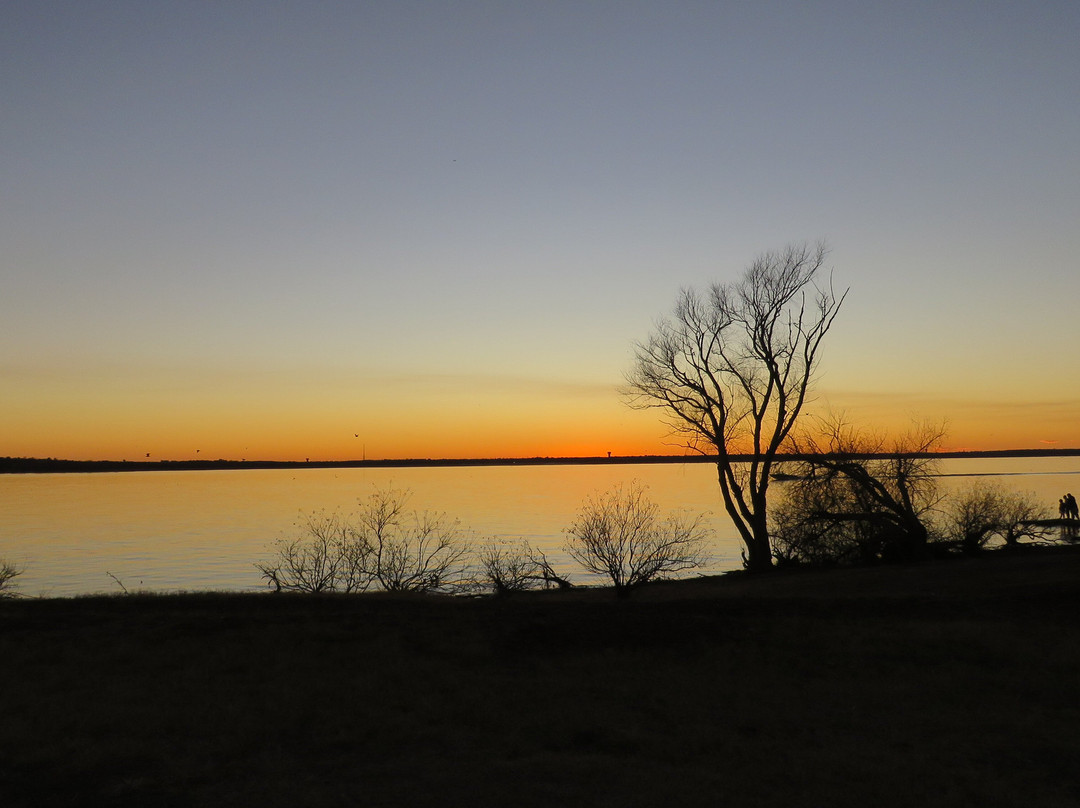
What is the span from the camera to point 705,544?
44281mm

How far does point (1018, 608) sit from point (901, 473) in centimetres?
1528

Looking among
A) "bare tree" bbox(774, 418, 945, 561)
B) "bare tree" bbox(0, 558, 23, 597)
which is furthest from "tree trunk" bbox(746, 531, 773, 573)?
"bare tree" bbox(0, 558, 23, 597)

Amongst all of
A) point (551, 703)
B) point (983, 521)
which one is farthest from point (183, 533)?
point (551, 703)

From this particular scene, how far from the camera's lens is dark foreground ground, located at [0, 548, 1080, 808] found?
7336 mm

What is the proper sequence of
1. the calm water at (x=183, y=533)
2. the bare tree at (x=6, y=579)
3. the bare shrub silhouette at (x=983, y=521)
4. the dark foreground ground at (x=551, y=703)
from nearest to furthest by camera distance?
the dark foreground ground at (x=551, y=703) → the bare tree at (x=6, y=579) → the bare shrub silhouette at (x=983, y=521) → the calm water at (x=183, y=533)

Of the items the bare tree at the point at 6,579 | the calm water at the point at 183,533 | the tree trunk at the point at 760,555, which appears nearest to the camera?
the bare tree at the point at 6,579

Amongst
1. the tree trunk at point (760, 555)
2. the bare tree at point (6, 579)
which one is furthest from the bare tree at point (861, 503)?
the bare tree at point (6, 579)

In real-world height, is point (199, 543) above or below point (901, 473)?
below

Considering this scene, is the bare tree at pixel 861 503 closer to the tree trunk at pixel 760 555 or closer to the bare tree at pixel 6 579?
the tree trunk at pixel 760 555

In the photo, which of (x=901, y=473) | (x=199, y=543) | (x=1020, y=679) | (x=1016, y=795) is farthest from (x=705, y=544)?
(x=1016, y=795)

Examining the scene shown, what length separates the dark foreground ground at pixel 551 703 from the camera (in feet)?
24.1

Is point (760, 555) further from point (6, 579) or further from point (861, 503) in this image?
point (6, 579)

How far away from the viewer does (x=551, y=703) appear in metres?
9.72

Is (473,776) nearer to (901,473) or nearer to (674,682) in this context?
(674,682)
